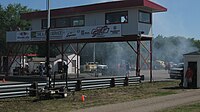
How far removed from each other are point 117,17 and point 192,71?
28.4 ft

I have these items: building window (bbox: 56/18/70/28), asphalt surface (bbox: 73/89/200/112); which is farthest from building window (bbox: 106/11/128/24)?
asphalt surface (bbox: 73/89/200/112)

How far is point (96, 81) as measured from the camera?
843 inches

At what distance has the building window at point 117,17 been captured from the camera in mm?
28775

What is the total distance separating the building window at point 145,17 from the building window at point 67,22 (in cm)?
575

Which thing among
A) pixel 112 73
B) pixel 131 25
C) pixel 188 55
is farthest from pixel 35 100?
pixel 112 73

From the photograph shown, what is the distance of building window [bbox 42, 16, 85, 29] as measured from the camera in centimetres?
3216

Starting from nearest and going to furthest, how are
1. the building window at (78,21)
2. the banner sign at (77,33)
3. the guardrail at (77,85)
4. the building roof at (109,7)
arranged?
the guardrail at (77,85) < the building roof at (109,7) < the banner sign at (77,33) < the building window at (78,21)

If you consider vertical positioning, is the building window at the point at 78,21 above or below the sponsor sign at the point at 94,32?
above

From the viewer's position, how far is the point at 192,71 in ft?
76.3

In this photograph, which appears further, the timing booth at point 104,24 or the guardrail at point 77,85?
the timing booth at point 104,24

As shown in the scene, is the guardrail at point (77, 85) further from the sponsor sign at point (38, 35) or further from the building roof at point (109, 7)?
the sponsor sign at point (38, 35)

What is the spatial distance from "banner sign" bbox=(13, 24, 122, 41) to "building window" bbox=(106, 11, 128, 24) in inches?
38.3

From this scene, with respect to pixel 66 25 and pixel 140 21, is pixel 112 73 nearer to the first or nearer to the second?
pixel 66 25

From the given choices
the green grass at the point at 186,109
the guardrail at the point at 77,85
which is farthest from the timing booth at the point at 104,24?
the green grass at the point at 186,109
